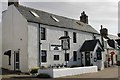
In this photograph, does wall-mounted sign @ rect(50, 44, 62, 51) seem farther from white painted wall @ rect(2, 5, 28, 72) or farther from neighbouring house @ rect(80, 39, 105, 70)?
neighbouring house @ rect(80, 39, 105, 70)

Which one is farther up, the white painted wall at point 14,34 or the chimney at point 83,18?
the chimney at point 83,18

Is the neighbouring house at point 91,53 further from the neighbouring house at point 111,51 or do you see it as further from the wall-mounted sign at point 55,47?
the neighbouring house at point 111,51

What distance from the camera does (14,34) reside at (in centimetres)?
2900

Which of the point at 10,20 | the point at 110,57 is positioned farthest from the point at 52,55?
the point at 110,57

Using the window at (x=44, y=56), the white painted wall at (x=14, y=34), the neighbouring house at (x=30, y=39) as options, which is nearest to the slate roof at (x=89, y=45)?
the neighbouring house at (x=30, y=39)

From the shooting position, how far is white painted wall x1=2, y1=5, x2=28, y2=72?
27562 mm

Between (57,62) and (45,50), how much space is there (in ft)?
9.37

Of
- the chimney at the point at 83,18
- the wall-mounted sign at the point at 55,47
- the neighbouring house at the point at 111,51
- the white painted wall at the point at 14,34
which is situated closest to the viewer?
the white painted wall at the point at 14,34

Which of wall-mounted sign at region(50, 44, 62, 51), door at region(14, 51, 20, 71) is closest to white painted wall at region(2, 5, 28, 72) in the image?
door at region(14, 51, 20, 71)

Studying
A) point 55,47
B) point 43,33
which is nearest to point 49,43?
point 55,47

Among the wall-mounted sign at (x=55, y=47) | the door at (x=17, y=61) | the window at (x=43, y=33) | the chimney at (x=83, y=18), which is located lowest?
the door at (x=17, y=61)

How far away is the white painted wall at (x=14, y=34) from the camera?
27.6 meters

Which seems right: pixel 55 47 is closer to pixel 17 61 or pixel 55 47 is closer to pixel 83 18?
pixel 17 61

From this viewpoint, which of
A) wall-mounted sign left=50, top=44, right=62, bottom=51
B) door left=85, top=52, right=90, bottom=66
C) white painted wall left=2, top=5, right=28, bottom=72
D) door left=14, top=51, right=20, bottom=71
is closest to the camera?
→ white painted wall left=2, top=5, right=28, bottom=72
